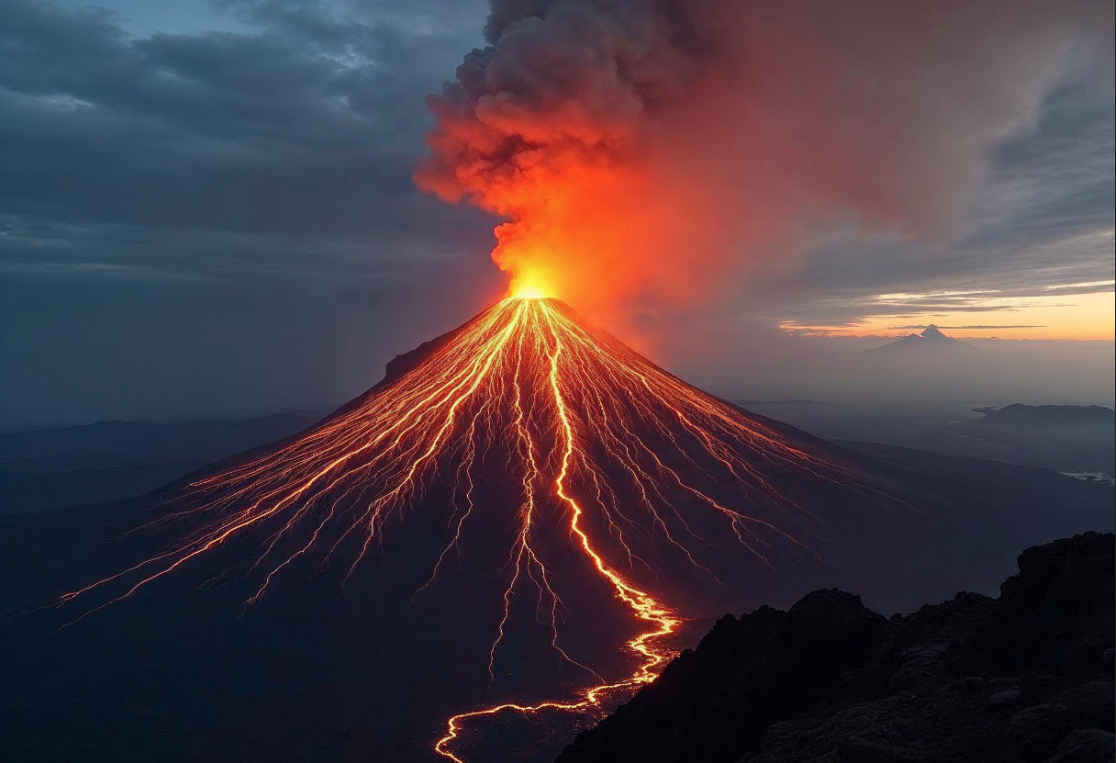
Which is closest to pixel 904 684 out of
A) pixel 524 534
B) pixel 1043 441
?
pixel 524 534

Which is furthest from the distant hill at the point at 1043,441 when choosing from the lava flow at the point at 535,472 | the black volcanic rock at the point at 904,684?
the black volcanic rock at the point at 904,684

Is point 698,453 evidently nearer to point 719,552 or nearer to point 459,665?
point 719,552

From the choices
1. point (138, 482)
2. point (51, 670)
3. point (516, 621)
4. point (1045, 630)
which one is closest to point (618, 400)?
point (516, 621)

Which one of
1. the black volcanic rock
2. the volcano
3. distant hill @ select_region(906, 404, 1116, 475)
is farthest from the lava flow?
distant hill @ select_region(906, 404, 1116, 475)

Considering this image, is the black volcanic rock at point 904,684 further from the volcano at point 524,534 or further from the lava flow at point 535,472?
the lava flow at point 535,472

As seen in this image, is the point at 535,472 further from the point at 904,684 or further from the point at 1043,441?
the point at 1043,441

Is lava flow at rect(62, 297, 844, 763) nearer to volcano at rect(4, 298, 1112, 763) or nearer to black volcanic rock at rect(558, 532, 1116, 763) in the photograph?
volcano at rect(4, 298, 1112, 763)
